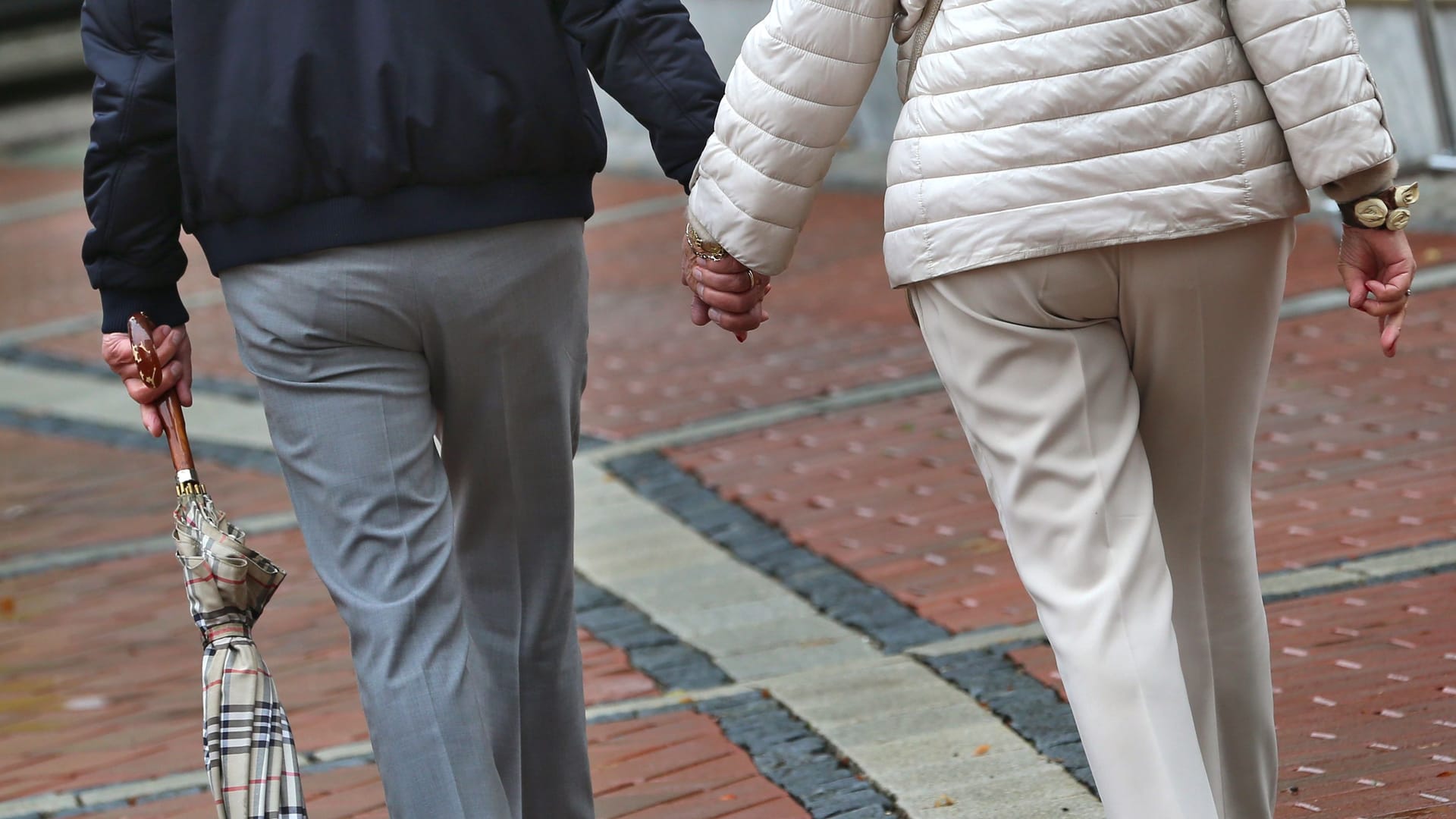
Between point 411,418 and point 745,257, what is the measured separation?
49cm

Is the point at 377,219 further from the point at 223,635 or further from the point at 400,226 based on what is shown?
the point at 223,635

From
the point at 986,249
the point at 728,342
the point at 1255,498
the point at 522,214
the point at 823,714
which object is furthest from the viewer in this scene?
the point at 728,342

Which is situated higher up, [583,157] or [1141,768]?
[583,157]

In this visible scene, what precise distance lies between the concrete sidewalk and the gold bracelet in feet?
3.72

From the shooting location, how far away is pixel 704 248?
8.50 ft

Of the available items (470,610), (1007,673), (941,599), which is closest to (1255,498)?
(941,599)

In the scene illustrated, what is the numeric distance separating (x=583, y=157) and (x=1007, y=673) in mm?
1684

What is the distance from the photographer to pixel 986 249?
7.39 feet

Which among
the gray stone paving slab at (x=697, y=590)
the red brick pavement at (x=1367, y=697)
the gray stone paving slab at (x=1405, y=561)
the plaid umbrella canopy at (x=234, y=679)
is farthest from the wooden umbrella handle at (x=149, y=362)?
the gray stone paving slab at (x=1405, y=561)

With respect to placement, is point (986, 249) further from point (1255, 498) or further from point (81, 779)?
point (1255, 498)

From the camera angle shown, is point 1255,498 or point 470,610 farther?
point 1255,498

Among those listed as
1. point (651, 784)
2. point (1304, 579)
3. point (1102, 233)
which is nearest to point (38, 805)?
point (651, 784)

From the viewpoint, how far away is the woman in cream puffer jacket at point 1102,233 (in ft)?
7.22

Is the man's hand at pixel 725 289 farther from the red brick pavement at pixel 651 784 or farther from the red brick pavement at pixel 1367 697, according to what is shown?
the red brick pavement at pixel 1367 697
